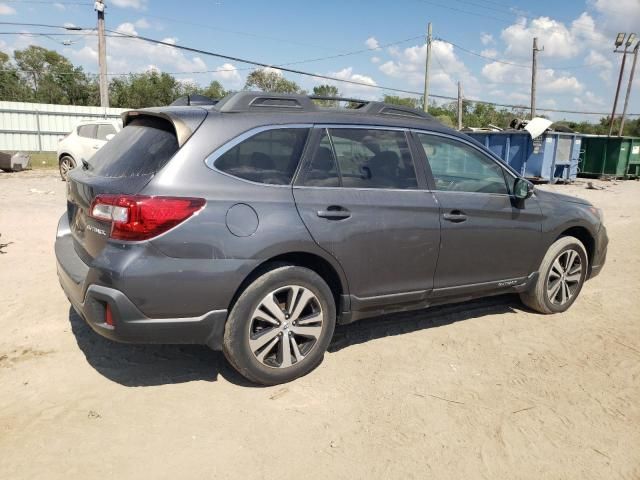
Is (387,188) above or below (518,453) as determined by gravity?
above

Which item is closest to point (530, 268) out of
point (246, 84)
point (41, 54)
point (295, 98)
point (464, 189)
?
point (464, 189)

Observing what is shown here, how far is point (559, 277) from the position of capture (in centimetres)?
492

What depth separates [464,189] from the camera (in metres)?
4.20

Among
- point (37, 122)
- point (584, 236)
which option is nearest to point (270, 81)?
point (37, 122)

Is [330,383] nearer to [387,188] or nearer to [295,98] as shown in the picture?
[387,188]

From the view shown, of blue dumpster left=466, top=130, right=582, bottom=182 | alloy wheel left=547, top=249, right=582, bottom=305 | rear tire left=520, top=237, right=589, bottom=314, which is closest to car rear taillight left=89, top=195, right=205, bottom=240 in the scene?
rear tire left=520, top=237, right=589, bottom=314

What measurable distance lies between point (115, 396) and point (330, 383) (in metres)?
1.32

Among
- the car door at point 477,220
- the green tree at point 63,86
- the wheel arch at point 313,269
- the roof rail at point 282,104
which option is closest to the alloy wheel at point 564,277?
the car door at point 477,220

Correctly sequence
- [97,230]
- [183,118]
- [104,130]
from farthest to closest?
[104,130] < [183,118] < [97,230]

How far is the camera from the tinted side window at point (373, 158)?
11.9 feet

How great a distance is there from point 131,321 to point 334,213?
1.38m

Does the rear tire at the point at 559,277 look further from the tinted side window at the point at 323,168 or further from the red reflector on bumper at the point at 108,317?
the red reflector on bumper at the point at 108,317

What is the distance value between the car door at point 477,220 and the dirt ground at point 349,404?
54cm

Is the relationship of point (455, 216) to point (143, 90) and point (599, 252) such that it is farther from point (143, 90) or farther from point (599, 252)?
point (143, 90)
